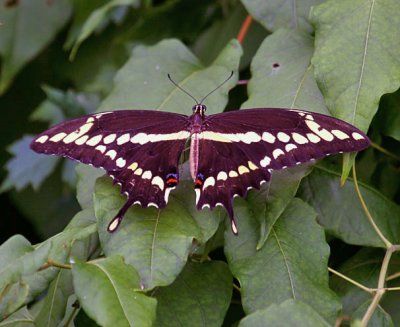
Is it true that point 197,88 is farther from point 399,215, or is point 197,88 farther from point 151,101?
point 399,215

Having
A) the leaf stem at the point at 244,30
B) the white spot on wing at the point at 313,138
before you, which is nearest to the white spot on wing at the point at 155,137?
the white spot on wing at the point at 313,138

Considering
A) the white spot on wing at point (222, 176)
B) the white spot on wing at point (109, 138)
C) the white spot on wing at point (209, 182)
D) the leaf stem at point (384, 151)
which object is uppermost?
the white spot on wing at point (109, 138)

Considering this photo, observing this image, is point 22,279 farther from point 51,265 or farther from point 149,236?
point 149,236

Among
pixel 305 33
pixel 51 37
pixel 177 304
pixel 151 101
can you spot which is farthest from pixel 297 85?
pixel 51 37

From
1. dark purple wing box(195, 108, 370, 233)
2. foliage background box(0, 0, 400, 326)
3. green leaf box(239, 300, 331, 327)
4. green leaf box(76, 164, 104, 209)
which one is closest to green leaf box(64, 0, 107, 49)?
foliage background box(0, 0, 400, 326)

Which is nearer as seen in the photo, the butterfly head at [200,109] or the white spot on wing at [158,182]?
the white spot on wing at [158,182]

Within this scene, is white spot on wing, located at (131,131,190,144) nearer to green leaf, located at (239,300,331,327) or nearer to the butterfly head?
the butterfly head

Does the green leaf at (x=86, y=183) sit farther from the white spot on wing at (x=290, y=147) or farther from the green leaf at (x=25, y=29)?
the green leaf at (x=25, y=29)
